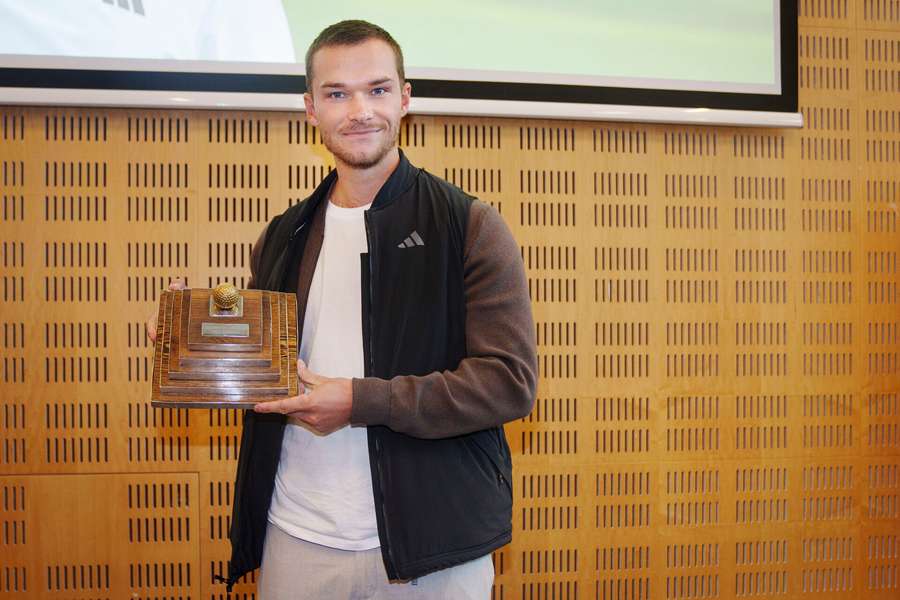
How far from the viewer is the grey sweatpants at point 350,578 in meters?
1.52

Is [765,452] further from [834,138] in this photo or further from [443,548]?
[443,548]

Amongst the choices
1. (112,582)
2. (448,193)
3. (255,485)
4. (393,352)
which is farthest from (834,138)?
(112,582)

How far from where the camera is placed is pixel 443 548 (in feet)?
4.94

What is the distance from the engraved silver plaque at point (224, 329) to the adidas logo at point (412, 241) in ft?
1.12

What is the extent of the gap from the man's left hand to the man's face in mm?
472

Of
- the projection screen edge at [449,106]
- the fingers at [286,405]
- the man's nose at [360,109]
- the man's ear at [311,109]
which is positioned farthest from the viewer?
the projection screen edge at [449,106]

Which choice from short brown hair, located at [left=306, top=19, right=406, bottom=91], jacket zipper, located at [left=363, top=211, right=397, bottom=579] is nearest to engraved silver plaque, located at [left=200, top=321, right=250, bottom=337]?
jacket zipper, located at [left=363, top=211, right=397, bottom=579]

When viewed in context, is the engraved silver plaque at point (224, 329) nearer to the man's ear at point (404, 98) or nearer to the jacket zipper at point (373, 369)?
the jacket zipper at point (373, 369)

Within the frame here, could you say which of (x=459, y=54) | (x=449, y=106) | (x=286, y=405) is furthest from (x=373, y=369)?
(x=459, y=54)

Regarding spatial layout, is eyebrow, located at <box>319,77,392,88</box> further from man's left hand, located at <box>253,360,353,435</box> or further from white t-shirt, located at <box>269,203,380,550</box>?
man's left hand, located at <box>253,360,353,435</box>

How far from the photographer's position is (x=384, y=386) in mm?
1470

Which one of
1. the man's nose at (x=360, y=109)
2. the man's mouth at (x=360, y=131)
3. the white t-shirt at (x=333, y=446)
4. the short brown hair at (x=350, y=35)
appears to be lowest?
the white t-shirt at (x=333, y=446)

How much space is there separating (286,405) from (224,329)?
21 centimetres

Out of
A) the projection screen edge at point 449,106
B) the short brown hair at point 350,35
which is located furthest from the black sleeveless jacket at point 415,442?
the projection screen edge at point 449,106
